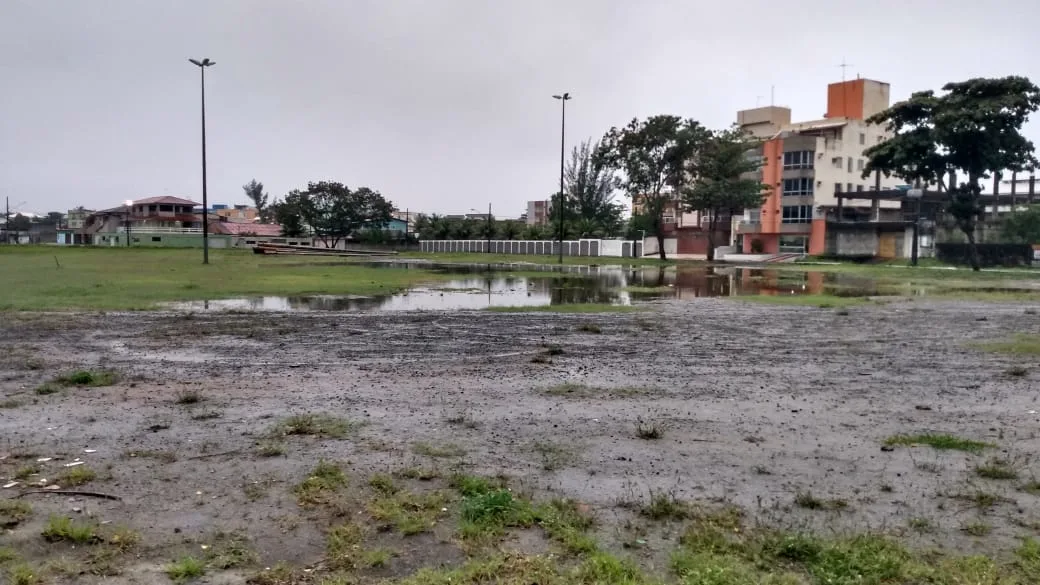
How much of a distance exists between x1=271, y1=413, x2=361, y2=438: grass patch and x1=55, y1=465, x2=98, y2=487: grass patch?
64.8 inches

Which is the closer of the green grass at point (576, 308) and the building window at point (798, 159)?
the green grass at point (576, 308)

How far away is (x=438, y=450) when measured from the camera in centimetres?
664

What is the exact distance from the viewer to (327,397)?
29.2ft

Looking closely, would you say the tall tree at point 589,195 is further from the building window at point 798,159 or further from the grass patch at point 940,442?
the grass patch at point 940,442

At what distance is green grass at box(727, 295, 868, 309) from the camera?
23.2 meters

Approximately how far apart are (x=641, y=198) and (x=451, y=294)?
43768 millimetres

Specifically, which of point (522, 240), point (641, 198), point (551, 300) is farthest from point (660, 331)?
point (522, 240)

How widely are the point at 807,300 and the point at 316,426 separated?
20.9m

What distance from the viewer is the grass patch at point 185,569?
4.19m

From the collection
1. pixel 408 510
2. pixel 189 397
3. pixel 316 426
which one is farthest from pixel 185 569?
pixel 189 397

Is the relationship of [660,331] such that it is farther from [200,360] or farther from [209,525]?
[209,525]

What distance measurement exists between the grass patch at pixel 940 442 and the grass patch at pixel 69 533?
651 cm

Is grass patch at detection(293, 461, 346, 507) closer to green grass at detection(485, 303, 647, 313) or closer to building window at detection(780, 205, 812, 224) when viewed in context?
green grass at detection(485, 303, 647, 313)

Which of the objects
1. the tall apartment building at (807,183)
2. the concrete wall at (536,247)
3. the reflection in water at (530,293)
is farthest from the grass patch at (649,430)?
the tall apartment building at (807,183)
